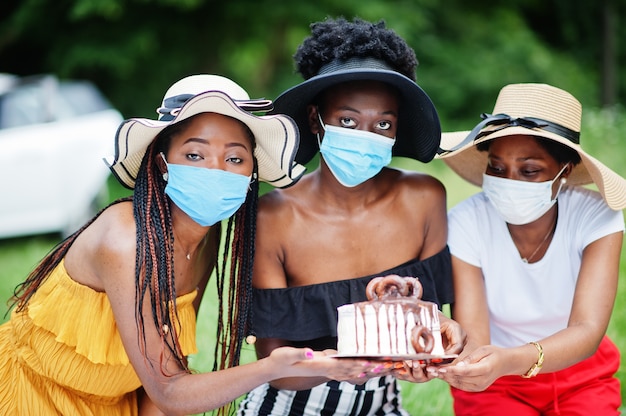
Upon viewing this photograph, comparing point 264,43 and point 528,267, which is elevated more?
point 264,43

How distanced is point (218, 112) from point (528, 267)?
1.50m

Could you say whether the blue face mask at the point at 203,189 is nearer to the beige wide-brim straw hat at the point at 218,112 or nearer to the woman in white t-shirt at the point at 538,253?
the beige wide-brim straw hat at the point at 218,112

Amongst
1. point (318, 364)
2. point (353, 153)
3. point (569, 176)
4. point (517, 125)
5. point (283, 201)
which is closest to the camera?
point (318, 364)

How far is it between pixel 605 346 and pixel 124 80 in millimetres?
10095

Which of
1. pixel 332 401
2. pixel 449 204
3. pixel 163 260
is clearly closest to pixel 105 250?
pixel 163 260

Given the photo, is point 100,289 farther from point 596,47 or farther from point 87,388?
point 596,47

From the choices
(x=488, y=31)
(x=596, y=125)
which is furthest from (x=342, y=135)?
(x=488, y=31)

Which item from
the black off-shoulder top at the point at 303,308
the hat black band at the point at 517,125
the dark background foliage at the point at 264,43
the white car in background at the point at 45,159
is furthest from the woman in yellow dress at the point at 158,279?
the dark background foliage at the point at 264,43

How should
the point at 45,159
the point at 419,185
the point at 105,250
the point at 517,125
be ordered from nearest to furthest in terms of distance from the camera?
1. the point at 105,250
2. the point at 517,125
3. the point at 419,185
4. the point at 45,159

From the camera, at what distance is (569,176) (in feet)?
12.0

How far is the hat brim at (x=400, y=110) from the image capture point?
3.12m

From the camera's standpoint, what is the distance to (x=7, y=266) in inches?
288

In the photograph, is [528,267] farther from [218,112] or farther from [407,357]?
[218,112]

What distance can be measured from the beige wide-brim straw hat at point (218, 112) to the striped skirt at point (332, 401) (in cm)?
87
